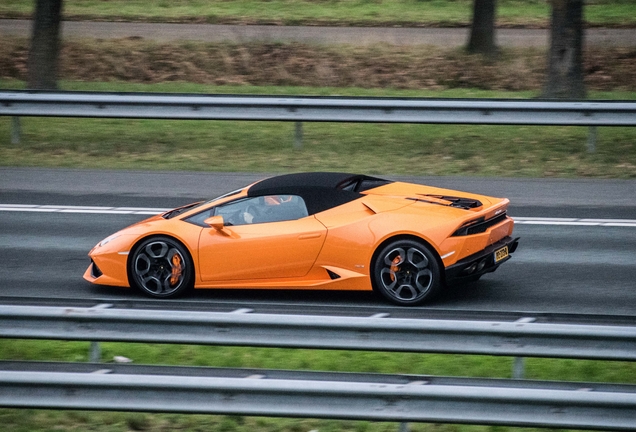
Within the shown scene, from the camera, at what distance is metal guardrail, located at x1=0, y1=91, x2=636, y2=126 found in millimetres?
14742

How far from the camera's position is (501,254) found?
9.09m

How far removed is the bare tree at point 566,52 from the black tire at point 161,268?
32.7 feet

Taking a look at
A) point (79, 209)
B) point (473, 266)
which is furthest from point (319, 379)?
point (79, 209)

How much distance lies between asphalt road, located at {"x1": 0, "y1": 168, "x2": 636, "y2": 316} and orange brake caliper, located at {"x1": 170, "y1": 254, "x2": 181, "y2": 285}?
0.79 feet

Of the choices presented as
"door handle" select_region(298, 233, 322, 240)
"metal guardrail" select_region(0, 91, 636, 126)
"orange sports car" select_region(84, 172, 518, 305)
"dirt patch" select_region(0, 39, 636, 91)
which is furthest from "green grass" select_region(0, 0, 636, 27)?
"door handle" select_region(298, 233, 322, 240)

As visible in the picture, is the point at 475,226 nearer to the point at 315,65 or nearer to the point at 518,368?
the point at 518,368

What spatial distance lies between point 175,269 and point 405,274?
228 cm

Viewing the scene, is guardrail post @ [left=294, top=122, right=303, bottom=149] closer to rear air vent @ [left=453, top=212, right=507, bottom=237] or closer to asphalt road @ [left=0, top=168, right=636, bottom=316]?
asphalt road @ [left=0, top=168, right=636, bottom=316]

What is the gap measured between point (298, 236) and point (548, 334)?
11.0 ft

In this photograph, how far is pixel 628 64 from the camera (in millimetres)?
22328

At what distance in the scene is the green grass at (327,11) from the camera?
2820 centimetres

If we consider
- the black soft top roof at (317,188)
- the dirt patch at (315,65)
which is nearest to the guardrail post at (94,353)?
the black soft top roof at (317,188)

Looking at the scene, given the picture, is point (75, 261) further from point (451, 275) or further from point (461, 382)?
point (461, 382)

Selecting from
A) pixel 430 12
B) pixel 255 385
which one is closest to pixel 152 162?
pixel 255 385
